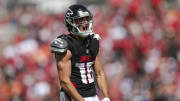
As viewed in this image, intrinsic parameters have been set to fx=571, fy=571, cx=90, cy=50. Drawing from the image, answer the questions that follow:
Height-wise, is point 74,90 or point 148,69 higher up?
point 74,90

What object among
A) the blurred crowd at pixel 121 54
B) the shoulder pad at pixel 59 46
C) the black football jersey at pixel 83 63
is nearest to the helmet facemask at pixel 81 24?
the black football jersey at pixel 83 63

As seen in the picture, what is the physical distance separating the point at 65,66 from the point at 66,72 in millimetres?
70

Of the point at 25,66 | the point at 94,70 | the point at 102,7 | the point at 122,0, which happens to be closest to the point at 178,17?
the point at 122,0

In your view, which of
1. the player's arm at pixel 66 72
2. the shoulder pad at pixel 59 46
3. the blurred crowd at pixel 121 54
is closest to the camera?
the shoulder pad at pixel 59 46

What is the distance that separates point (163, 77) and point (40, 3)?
4.43 m

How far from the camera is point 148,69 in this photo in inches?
437

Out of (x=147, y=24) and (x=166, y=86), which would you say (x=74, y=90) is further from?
(x=147, y=24)

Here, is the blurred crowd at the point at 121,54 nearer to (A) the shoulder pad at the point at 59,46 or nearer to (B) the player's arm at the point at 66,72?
(B) the player's arm at the point at 66,72

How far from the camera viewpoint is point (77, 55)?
6516 millimetres

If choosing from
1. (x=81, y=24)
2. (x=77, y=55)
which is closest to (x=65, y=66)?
(x=77, y=55)

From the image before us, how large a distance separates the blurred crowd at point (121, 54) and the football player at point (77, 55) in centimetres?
422

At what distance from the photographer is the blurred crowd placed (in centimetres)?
1102

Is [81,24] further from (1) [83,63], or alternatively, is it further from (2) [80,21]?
(1) [83,63]

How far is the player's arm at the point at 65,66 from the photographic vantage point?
20.8 ft
